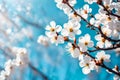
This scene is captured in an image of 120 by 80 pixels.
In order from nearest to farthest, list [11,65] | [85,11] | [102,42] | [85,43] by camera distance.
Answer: [85,43], [102,42], [85,11], [11,65]

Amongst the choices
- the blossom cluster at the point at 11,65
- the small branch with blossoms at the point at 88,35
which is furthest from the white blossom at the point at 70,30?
the blossom cluster at the point at 11,65

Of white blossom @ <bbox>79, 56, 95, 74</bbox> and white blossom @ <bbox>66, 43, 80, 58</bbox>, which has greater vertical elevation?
white blossom @ <bbox>66, 43, 80, 58</bbox>

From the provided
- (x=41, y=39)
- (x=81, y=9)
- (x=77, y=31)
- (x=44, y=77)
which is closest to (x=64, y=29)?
(x=77, y=31)

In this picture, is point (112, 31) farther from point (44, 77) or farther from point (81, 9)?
point (44, 77)

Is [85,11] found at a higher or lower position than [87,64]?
higher

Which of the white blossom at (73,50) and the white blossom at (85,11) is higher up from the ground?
the white blossom at (85,11)

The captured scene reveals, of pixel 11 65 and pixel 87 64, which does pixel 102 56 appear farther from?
Result: pixel 11 65

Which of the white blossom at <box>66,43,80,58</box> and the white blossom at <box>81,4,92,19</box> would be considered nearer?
the white blossom at <box>66,43,80,58</box>

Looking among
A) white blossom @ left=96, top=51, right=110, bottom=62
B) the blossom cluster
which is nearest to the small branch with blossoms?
white blossom @ left=96, top=51, right=110, bottom=62

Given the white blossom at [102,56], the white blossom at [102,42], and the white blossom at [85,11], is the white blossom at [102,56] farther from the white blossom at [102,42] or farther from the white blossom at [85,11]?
the white blossom at [85,11]

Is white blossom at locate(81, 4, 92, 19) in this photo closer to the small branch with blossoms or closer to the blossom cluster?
the small branch with blossoms

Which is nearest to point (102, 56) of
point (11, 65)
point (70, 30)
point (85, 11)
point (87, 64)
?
point (87, 64)

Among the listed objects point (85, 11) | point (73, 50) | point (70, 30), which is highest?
point (85, 11)
